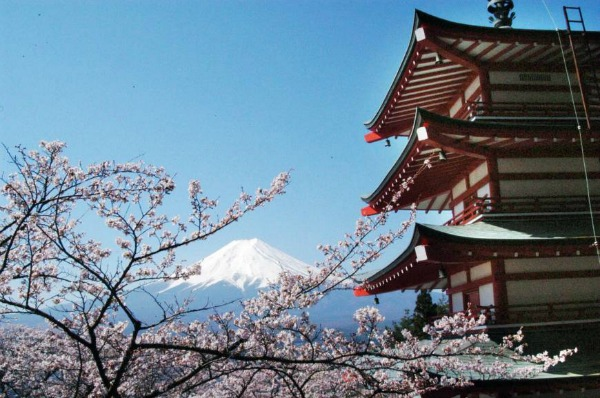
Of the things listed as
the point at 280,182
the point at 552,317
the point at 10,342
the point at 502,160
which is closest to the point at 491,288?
the point at 552,317

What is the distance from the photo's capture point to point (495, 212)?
988cm

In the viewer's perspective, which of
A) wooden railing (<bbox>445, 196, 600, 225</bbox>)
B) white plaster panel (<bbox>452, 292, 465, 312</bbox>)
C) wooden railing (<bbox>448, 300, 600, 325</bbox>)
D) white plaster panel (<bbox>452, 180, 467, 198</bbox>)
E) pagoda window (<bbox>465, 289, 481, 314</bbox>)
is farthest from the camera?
Answer: white plaster panel (<bbox>452, 180, 467, 198</bbox>)

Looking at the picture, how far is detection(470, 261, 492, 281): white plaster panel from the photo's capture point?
31.9ft

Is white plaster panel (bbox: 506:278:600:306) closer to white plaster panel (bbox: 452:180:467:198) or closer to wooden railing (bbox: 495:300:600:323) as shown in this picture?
wooden railing (bbox: 495:300:600:323)

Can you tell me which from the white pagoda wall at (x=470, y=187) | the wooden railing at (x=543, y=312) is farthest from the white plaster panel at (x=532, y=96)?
the wooden railing at (x=543, y=312)

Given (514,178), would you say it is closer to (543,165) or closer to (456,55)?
(543,165)

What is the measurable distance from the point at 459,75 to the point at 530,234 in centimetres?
430

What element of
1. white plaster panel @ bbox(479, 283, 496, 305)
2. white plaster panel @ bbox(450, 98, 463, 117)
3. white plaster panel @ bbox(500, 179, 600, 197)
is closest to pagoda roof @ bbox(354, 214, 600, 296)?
white plaster panel @ bbox(500, 179, 600, 197)

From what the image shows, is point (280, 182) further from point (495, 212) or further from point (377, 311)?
point (495, 212)

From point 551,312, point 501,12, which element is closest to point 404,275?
point 551,312

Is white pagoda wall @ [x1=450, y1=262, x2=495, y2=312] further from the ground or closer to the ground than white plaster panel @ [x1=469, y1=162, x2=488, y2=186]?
closer to the ground

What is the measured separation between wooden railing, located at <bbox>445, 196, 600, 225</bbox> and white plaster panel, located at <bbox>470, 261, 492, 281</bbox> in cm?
102

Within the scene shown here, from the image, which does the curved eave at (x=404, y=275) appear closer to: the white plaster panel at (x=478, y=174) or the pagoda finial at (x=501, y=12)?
the white plaster panel at (x=478, y=174)

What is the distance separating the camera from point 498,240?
28.2 feet
